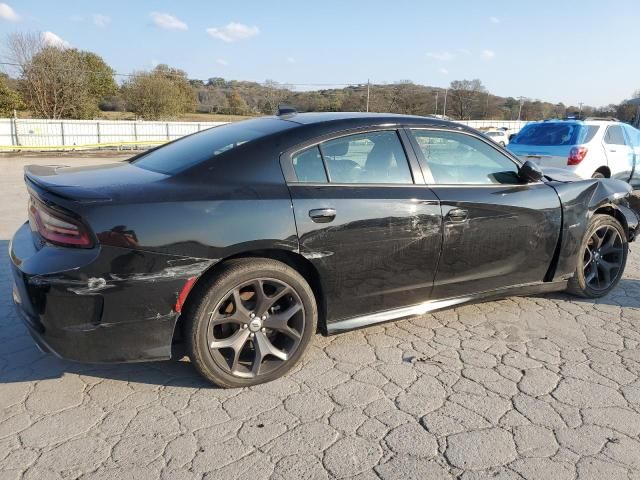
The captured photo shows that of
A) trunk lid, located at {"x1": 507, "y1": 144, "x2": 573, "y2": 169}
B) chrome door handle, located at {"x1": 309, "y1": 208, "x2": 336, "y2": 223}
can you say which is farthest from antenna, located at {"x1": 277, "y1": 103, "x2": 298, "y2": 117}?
trunk lid, located at {"x1": 507, "y1": 144, "x2": 573, "y2": 169}

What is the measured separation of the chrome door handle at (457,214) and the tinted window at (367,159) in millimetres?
355

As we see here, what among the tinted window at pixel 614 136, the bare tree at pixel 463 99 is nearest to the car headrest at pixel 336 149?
the tinted window at pixel 614 136

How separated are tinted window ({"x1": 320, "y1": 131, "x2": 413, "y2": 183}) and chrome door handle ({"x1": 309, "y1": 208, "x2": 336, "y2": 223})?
9.2 inches

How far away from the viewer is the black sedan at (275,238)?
100 inches

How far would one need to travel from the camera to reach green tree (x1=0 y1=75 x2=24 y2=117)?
33.2 metres

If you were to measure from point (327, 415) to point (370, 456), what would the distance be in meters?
0.39

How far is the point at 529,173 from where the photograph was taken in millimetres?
3781

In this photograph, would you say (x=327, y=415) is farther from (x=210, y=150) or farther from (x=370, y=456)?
(x=210, y=150)

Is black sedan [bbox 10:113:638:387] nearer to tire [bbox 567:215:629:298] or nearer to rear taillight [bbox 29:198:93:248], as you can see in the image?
rear taillight [bbox 29:198:93:248]

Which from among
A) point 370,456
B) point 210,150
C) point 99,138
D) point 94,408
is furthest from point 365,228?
point 99,138

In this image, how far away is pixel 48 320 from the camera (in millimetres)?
2539

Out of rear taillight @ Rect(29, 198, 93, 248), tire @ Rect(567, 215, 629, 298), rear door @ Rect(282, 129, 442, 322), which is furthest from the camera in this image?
tire @ Rect(567, 215, 629, 298)

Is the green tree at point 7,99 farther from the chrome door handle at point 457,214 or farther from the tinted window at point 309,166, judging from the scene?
the chrome door handle at point 457,214

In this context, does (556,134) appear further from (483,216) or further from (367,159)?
(367,159)
